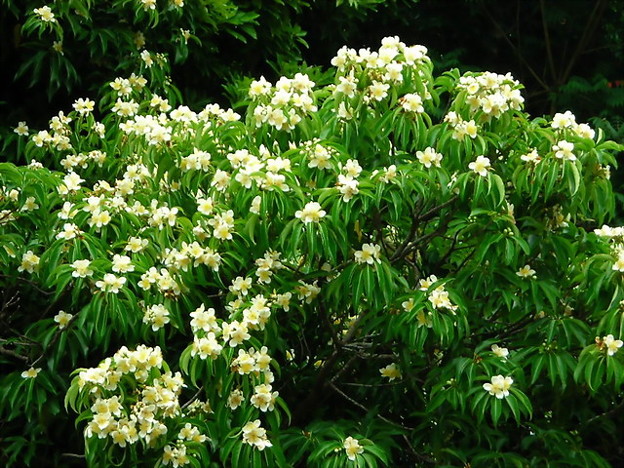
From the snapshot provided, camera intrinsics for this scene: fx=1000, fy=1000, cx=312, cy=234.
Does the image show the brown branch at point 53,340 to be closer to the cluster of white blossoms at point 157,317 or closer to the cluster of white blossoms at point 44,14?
the cluster of white blossoms at point 157,317

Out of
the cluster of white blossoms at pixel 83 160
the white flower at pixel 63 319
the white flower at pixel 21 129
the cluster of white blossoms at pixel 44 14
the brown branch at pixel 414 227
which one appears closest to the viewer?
the brown branch at pixel 414 227

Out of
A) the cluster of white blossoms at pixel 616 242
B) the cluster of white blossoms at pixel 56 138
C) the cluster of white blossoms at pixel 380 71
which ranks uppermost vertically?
the cluster of white blossoms at pixel 380 71

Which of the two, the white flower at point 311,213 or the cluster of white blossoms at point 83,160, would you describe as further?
the cluster of white blossoms at point 83,160

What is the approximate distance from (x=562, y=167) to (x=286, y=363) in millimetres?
1301

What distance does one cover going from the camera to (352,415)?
3.59 meters

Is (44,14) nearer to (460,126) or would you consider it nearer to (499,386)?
(460,126)

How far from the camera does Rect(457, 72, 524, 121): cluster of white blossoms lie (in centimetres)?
304

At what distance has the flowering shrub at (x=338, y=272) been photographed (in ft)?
9.53

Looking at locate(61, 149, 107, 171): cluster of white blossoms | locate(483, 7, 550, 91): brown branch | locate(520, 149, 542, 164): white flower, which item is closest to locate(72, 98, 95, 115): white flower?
locate(61, 149, 107, 171): cluster of white blossoms

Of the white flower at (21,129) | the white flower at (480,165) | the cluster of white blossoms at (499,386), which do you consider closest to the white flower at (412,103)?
the white flower at (480,165)

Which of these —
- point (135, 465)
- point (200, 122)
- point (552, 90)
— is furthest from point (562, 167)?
point (552, 90)

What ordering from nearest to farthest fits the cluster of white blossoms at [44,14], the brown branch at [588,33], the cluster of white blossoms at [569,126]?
the cluster of white blossoms at [569,126], the cluster of white blossoms at [44,14], the brown branch at [588,33]

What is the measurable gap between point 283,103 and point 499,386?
108cm

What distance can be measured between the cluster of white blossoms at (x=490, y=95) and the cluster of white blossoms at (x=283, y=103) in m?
0.50
